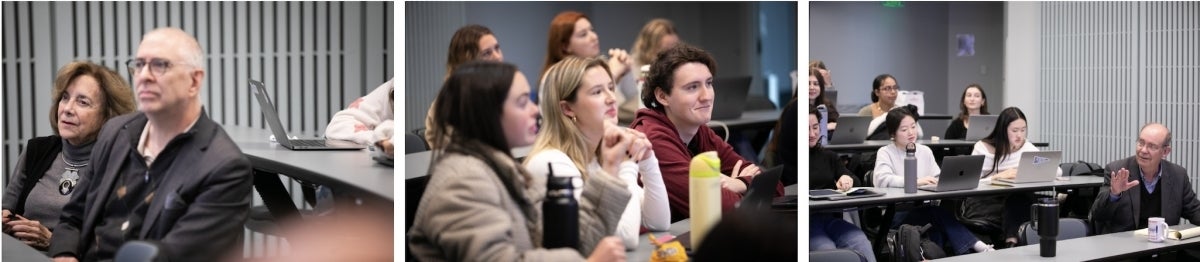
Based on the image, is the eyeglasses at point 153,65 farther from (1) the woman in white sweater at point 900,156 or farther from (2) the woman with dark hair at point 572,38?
(1) the woman in white sweater at point 900,156

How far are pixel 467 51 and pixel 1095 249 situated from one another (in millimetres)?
2561

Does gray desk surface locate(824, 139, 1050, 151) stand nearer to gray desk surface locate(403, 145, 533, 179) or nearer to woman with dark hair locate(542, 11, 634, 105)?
woman with dark hair locate(542, 11, 634, 105)

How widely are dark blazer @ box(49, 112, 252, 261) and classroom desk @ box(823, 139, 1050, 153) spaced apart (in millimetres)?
2169

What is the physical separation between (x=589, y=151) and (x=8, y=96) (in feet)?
5.81

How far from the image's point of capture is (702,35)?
38.2ft

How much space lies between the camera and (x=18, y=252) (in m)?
3.71

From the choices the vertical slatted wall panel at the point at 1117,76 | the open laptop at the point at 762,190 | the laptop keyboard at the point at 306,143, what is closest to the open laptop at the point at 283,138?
the laptop keyboard at the point at 306,143

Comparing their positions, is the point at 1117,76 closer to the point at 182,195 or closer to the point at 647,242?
the point at 647,242

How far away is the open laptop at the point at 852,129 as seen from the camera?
462cm

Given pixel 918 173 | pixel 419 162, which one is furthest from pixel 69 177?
pixel 918 173

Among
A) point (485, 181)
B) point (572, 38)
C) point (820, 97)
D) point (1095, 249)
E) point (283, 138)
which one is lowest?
point (1095, 249)

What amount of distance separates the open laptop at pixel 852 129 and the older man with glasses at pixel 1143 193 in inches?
42.3

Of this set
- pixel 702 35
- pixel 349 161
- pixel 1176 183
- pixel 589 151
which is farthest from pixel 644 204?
pixel 702 35

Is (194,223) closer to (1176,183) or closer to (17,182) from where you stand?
(17,182)
